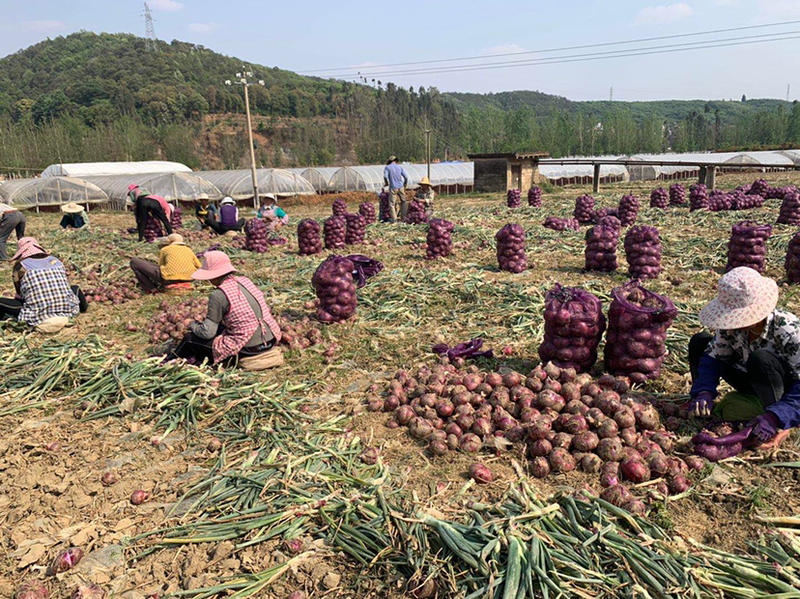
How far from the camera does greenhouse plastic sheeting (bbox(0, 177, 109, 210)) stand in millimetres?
25477

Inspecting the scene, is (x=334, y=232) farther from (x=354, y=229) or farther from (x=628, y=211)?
(x=628, y=211)

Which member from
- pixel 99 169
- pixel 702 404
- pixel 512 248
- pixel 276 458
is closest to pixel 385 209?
pixel 512 248

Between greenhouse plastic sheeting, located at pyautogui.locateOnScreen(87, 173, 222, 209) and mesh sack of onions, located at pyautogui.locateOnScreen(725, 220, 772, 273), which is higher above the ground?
greenhouse plastic sheeting, located at pyautogui.locateOnScreen(87, 173, 222, 209)

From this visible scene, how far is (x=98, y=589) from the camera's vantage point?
9.32ft

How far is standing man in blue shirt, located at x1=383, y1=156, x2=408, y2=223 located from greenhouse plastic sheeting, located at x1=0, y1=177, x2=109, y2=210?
17980mm

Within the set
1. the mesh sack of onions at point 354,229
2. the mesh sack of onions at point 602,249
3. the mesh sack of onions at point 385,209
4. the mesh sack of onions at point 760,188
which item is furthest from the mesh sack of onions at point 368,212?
the mesh sack of onions at point 760,188

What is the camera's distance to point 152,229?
1502 centimetres

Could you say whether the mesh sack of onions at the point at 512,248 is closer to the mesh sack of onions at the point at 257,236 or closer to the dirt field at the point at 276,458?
the dirt field at the point at 276,458

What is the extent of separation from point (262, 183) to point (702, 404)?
29689 millimetres

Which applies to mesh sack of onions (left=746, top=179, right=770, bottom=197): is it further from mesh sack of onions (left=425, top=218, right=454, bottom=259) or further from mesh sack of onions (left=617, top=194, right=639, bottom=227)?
mesh sack of onions (left=425, top=218, right=454, bottom=259)

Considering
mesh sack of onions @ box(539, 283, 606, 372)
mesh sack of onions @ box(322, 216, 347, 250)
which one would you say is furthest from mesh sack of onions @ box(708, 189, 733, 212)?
mesh sack of onions @ box(539, 283, 606, 372)

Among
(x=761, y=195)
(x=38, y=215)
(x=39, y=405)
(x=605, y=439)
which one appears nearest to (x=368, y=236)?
(x=39, y=405)

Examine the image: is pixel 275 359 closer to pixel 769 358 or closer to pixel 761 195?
pixel 769 358

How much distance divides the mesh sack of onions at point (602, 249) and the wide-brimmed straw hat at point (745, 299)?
18.8ft
